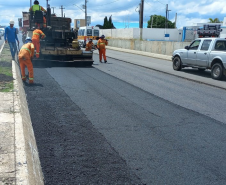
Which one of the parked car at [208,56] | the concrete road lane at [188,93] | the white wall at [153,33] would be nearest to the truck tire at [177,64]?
the parked car at [208,56]

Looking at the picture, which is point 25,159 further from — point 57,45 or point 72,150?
point 57,45

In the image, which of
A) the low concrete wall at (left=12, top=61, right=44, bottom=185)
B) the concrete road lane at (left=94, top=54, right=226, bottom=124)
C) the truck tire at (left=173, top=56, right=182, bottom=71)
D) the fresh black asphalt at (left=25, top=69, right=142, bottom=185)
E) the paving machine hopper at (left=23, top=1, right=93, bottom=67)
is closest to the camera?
the low concrete wall at (left=12, top=61, right=44, bottom=185)

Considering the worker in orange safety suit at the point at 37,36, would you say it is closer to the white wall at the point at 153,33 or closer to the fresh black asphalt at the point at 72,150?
the fresh black asphalt at the point at 72,150

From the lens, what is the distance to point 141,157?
4.57 m

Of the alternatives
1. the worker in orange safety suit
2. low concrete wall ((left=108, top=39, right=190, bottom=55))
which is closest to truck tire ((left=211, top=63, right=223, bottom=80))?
the worker in orange safety suit

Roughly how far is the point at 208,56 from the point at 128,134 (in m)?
9.12

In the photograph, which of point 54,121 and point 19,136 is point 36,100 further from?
point 19,136

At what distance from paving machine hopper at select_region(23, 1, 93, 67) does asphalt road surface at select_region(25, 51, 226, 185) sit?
538cm

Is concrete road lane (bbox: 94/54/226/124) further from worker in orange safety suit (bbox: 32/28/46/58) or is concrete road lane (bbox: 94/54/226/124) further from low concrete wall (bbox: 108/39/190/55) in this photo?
low concrete wall (bbox: 108/39/190/55)

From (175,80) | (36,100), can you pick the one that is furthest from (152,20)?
(36,100)

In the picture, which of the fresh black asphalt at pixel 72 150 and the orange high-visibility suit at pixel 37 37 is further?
the orange high-visibility suit at pixel 37 37

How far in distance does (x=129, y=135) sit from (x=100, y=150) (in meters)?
0.87

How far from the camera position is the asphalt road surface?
160 inches

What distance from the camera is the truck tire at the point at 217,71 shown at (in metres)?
12.7
